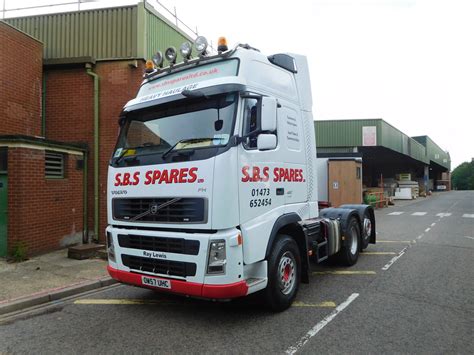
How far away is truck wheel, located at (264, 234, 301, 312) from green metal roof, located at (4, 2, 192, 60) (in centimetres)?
701

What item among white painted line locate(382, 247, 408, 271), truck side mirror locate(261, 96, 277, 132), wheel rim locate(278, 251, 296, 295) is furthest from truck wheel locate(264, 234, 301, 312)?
white painted line locate(382, 247, 408, 271)

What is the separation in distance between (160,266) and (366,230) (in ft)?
20.1

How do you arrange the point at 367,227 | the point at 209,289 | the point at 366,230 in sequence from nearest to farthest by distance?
1. the point at 209,289
2. the point at 366,230
3. the point at 367,227

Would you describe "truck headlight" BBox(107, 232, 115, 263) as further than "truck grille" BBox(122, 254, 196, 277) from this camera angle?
Yes

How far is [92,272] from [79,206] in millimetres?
3194

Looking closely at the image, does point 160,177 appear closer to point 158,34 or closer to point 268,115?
point 268,115

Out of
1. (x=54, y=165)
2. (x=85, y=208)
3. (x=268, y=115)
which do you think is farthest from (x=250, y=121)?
(x=85, y=208)

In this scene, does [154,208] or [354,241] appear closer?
[154,208]

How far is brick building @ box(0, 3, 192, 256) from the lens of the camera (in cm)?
945

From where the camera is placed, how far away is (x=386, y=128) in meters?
30.9

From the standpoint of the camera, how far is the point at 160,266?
4.71 meters

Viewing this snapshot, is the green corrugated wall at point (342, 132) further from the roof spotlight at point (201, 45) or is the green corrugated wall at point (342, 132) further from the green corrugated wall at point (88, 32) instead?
the roof spotlight at point (201, 45)

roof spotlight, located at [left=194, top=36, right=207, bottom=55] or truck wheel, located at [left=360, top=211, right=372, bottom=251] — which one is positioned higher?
roof spotlight, located at [left=194, top=36, right=207, bottom=55]

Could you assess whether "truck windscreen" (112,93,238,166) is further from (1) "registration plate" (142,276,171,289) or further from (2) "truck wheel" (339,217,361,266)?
(2) "truck wheel" (339,217,361,266)
